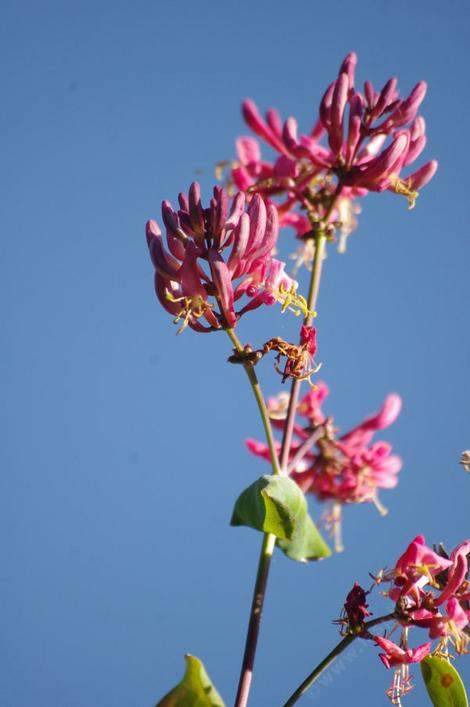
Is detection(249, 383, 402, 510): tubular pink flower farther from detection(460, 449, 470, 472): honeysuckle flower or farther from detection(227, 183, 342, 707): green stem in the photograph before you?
detection(460, 449, 470, 472): honeysuckle flower

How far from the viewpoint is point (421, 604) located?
1702 millimetres

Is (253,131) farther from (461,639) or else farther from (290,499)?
(461,639)

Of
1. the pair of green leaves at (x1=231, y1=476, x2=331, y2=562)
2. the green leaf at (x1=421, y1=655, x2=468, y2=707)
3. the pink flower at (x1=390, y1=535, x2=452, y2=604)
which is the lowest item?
the green leaf at (x1=421, y1=655, x2=468, y2=707)

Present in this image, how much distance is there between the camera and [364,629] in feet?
5.54

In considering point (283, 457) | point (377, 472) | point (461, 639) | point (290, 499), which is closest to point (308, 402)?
point (377, 472)

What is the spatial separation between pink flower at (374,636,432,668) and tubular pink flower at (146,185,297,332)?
2.19 feet

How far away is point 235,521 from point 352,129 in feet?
3.49

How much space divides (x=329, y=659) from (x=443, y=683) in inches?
8.7

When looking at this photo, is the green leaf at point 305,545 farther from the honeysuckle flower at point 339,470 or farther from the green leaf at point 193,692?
the honeysuckle flower at point 339,470

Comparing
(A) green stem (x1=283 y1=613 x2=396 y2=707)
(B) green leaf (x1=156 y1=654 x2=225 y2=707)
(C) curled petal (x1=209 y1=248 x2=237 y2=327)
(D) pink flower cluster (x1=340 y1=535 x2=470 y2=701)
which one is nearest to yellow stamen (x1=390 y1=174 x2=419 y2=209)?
(C) curled petal (x1=209 y1=248 x2=237 y2=327)

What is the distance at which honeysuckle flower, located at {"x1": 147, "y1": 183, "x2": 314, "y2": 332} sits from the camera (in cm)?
184

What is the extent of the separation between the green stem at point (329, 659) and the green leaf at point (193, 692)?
0.13 meters

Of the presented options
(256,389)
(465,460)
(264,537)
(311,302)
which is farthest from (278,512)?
(311,302)

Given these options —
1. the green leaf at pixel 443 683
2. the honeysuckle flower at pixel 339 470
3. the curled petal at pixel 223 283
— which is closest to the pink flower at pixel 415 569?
the green leaf at pixel 443 683
